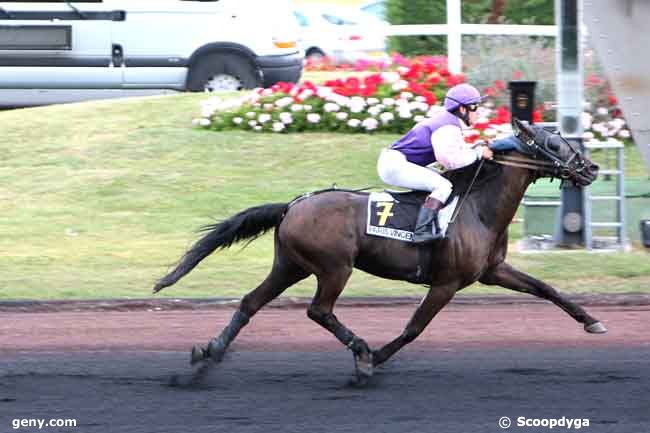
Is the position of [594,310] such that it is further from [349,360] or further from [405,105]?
[405,105]

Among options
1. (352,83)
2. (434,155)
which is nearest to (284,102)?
(352,83)

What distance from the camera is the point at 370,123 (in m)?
15.2

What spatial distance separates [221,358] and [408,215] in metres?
1.50

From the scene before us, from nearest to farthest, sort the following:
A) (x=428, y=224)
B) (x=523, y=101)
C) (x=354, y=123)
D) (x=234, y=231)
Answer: (x=428, y=224)
(x=234, y=231)
(x=523, y=101)
(x=354, y=123)

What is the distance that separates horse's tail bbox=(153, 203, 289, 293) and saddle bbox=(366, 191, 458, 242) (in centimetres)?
60

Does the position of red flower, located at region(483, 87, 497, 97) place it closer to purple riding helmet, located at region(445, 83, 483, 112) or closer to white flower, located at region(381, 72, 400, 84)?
white flower, located at region(381, 72, 400, 84)

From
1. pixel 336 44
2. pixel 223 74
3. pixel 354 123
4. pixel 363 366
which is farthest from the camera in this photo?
pixel 336 44

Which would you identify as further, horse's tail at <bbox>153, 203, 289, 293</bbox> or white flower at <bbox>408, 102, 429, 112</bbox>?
white flower at <bbox>408, 102, 429, 112</bbox>

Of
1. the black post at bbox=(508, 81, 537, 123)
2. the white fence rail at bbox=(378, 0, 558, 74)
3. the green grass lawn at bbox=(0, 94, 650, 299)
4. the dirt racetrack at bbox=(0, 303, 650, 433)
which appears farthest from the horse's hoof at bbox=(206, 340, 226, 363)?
the white fence rail at bbox=(378, 0, 558, 74)

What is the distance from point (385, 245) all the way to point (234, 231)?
3.42 ft

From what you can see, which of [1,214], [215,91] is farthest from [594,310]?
[215,91]

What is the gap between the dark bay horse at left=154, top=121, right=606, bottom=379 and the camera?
7633 mm

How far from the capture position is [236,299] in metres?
Result: 10.2

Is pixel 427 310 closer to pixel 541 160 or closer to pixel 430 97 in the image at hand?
pixel 541 160
